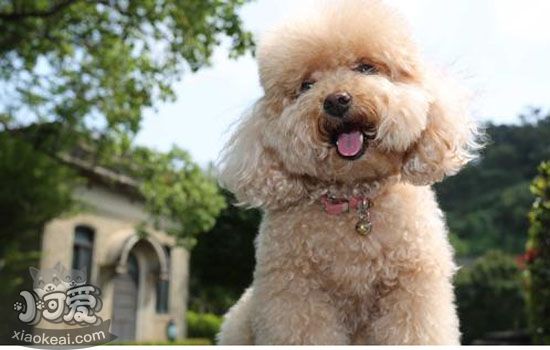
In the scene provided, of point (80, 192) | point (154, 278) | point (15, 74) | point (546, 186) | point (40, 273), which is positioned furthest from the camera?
point (154, 278)

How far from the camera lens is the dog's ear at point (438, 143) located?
82.9 inches

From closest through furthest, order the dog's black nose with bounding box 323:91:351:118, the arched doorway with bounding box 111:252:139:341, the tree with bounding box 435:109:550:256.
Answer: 1. the dog's black nose with bounding box 323:91:351:118
2. the arched doorway with bounding box 111:252:139:341
3. the tree with bounding box 435:109:550:256

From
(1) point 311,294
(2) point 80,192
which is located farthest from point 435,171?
(2) point 80,192

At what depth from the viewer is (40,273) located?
2.10 meters

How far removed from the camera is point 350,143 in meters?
2.07

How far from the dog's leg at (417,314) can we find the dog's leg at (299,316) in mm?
151

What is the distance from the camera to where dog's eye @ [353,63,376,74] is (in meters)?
2.13

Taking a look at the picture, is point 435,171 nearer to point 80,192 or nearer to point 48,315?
point 48,315

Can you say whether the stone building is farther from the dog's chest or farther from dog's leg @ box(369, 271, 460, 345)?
dog's leg @ box(369, 271, 460, 345)

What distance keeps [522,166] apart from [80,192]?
21376mm

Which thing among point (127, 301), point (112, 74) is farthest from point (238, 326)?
point (127, 301)

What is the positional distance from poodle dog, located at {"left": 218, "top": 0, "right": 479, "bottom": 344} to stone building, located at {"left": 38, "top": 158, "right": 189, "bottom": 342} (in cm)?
1132

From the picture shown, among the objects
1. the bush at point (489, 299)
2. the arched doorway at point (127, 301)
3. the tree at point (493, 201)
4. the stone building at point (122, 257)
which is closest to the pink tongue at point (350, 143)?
the stone building at point (122, 257)

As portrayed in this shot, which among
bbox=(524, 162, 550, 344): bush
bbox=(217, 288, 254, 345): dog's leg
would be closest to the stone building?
bbox=(524, 162, 550, 344): bush
